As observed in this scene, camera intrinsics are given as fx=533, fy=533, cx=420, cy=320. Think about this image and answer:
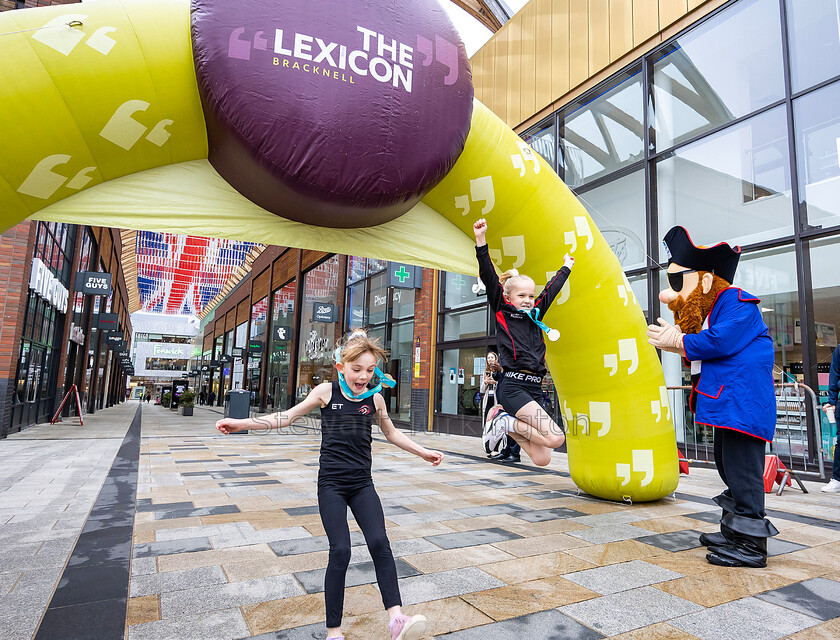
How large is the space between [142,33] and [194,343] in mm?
75733

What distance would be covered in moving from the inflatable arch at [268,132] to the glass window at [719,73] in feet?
19.5

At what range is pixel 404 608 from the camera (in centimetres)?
262

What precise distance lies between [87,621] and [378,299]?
16546mm

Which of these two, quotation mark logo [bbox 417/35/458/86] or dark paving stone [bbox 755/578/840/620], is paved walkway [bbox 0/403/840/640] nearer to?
dark paving stone [bbox 755/578/840/620]

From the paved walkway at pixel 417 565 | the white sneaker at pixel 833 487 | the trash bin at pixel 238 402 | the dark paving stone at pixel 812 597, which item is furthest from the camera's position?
the trash bin at pixel 238 402

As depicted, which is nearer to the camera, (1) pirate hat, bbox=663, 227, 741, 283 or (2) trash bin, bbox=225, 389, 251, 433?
(1) pirate hat, bbox=663, 227, 741, 283

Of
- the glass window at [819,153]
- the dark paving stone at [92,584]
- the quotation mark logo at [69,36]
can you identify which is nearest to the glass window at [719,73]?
the glass window at [819,153]

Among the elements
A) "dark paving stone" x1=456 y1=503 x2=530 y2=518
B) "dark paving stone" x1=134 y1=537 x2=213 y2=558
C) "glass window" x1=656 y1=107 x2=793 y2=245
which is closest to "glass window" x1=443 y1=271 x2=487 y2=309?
"glass window" x1=656 y1=107 x2=793 y2=245

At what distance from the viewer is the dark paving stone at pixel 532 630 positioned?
2.33 metres

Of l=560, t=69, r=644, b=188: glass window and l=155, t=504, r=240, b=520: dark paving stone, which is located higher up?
l=560, t=69, r=644, b=188: glass window

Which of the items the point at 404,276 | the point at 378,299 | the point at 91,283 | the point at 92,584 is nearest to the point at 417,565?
the point at 92,584

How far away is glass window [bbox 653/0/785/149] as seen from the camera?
830 cm

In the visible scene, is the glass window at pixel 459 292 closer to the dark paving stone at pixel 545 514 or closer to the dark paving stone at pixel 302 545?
the dark paving stone at pixel 545 514

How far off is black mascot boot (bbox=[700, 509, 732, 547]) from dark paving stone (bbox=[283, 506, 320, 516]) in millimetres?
3094
